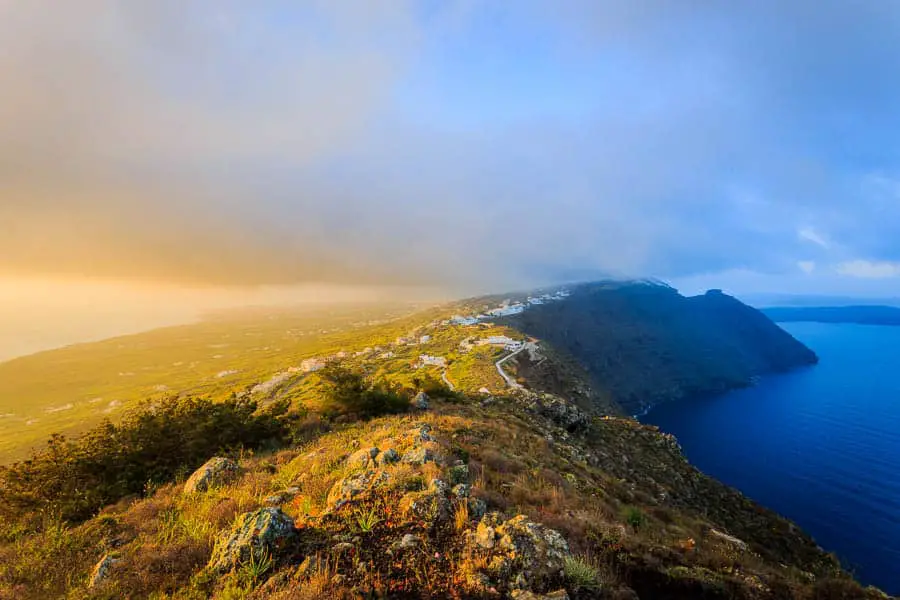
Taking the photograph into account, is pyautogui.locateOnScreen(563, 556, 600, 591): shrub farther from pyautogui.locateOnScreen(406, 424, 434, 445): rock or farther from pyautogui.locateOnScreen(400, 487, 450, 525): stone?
pyautogui.locateOnScreen(406, 424, 434, 445): rock

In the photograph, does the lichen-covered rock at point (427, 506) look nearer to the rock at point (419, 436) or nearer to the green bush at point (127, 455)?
the rock at point (419, 436)

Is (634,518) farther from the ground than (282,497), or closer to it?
closer to it

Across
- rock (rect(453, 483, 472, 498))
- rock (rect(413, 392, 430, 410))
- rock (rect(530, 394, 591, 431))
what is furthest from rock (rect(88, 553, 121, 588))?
rock (rect(530, 394, 591, 431))

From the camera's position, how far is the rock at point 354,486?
9320mm

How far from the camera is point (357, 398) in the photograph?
25.5m

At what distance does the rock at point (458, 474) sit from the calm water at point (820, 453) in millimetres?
43476

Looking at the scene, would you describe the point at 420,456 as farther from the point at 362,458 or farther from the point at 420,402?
the point at 420,402

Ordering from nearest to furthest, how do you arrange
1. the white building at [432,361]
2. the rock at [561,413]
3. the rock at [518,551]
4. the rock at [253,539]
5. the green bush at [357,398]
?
the rock at [518,551] < the rock at [253,539] < the green bush at [357,398] < the rock at [561,413] < the white building at [432,361]

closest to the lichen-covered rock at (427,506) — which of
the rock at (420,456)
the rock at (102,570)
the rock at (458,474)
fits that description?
the rock at (458,474)

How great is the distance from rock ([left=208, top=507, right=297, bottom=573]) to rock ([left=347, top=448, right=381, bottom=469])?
14.9 feet

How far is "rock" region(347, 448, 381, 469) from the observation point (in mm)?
12407

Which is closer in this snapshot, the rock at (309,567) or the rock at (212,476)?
the rock at (309,567)

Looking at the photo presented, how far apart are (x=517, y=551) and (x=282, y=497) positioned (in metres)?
7.32

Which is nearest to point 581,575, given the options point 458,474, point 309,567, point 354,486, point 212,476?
point 309,567
